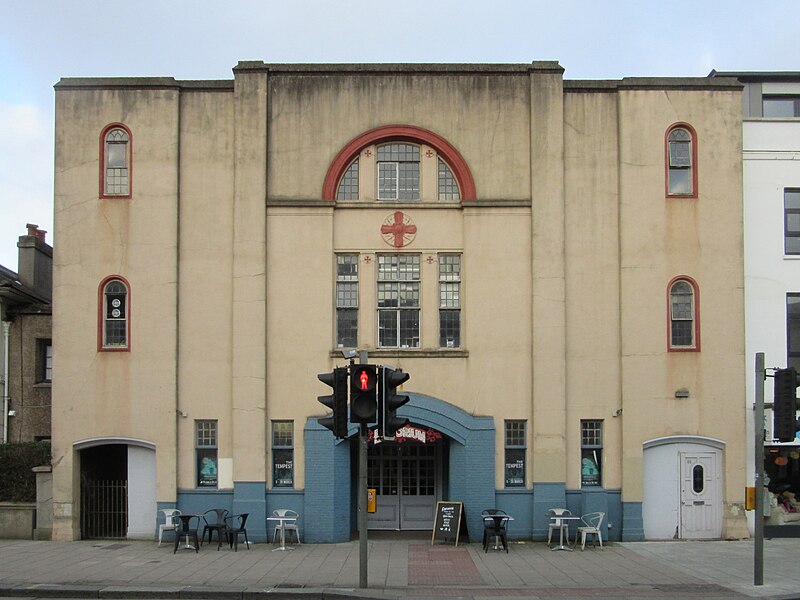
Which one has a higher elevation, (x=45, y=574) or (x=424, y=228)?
(x=424, y=228)

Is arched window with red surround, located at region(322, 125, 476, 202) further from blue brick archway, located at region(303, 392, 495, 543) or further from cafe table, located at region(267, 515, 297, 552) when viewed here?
cafe table, located at region(267, 515, 297, 552)

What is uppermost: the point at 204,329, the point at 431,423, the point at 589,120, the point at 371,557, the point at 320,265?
the point at 589,120

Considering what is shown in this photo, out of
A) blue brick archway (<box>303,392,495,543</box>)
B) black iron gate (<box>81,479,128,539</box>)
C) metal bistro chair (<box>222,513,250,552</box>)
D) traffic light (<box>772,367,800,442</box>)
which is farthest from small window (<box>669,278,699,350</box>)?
black iron gate (<box>81,479,128,539</box>)

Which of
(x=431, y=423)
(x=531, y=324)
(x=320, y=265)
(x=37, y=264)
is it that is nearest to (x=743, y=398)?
(x=531, y=324)

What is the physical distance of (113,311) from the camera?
20.9 metres

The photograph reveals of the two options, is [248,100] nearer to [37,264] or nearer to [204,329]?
[204,329]

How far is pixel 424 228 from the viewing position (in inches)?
826

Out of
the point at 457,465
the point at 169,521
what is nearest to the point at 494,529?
the point at 457,465

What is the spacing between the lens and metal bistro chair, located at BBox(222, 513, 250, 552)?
19.1m

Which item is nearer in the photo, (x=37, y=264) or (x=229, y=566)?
(x=229, y=566)

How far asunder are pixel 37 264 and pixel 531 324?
1702cm

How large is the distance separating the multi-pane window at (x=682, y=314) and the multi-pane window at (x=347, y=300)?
7.48 m

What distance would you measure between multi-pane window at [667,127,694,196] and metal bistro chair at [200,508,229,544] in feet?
42.1

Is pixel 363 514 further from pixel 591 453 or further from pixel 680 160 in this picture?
pixel 680 160
